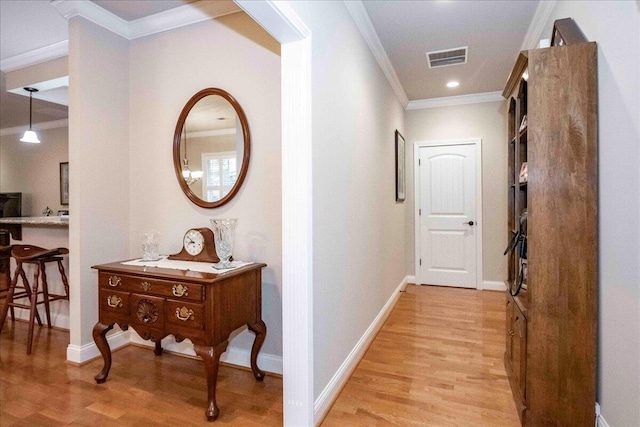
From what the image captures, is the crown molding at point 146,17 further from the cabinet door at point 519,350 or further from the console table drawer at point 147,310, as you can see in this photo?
the cabinet door at point 519,350

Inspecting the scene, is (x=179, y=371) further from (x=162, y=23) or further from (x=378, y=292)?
(x=162, y=23)

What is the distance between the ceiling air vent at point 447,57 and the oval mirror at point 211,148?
215 centimetres

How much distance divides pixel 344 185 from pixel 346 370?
1.26m

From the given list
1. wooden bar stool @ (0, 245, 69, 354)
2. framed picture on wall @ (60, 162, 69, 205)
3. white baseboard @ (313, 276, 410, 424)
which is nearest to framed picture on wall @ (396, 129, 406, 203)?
white baseboard @ (313, 276, 410, 424)

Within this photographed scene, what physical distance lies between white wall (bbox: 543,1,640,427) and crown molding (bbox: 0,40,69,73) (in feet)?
12.7

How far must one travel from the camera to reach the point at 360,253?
104 inches

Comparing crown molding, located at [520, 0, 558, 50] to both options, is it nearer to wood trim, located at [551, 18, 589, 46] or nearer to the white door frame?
wood trim, located at [551, 18, 589, 46]

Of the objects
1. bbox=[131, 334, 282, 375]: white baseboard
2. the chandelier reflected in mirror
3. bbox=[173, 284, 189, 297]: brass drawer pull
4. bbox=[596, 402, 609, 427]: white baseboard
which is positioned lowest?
bbox=[131, 334, 282, 375]: white baseboard

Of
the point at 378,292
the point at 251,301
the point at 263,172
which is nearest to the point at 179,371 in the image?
the point at 251,301

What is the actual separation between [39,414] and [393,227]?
3376 mm

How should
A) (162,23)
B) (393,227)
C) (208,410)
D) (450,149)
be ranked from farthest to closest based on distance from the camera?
(450,149)
(393,227)
(162,23)
(208,410)

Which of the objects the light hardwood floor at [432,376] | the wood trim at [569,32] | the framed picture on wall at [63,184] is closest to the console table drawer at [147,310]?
the light hardwood floor at [432,376]

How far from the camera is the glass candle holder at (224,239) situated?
2.11m

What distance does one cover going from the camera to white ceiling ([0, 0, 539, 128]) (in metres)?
2.48
